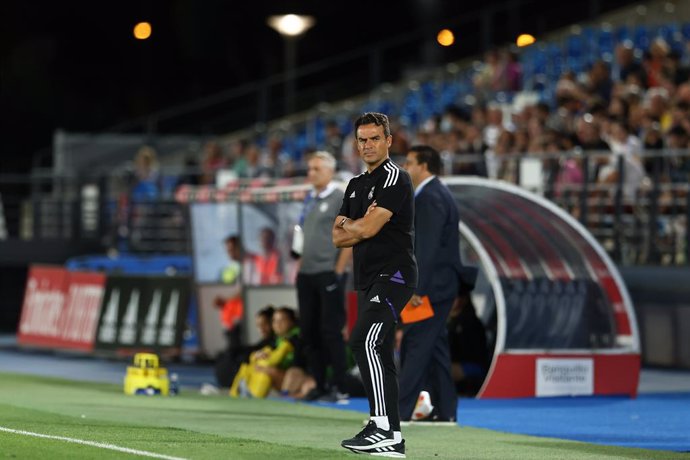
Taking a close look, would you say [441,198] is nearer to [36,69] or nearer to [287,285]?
[287,285]

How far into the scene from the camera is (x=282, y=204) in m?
20.6

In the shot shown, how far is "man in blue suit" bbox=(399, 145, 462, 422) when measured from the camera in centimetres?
1353

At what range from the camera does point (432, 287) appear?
13.7 metres

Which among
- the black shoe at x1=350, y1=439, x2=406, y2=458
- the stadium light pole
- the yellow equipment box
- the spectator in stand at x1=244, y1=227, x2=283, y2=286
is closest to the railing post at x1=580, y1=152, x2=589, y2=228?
the spectator in stand at x1=244, y1=227, x2=283, y2=286

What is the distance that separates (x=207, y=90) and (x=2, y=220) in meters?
13.2

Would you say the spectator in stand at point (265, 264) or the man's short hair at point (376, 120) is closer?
the man's short hair at point (376, 120)

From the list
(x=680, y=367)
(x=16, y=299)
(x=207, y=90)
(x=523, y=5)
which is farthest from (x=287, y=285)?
(x=207, y=90)

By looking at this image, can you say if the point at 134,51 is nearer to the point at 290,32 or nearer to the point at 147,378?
the point at 290,32

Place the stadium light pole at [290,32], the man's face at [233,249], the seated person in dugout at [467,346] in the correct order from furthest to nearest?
the stadium light pole at [290,32] < the man's face at [233,249] < the seated person in dugout at [467,346]

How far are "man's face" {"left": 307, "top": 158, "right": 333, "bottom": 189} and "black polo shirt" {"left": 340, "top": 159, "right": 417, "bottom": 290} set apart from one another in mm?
4933

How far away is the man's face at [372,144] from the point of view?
10.9 m

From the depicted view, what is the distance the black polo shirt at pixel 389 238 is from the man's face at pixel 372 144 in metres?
0.07

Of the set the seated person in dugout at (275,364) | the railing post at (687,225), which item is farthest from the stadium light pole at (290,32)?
the seated person in dugout at (275,364)

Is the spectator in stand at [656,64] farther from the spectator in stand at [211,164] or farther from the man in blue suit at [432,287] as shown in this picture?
the man in blue suit at [432,287]
